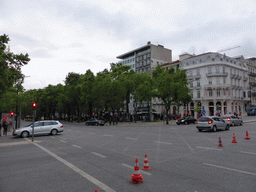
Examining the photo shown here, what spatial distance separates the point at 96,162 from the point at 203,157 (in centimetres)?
450

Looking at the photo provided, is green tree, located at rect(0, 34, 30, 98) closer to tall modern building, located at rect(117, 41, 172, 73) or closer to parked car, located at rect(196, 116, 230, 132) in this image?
parked car, located at rect(196, 116, 230, 132)

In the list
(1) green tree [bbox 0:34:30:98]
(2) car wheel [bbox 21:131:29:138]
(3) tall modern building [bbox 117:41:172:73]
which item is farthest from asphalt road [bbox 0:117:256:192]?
(3) tall modern building [bbox 117:41:172:73]

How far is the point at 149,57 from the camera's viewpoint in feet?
274

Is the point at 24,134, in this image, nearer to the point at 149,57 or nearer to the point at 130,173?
the point at 130,173

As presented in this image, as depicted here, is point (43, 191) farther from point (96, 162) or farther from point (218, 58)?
point (218, 58)

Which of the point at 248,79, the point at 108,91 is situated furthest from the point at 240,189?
the point at 248,79

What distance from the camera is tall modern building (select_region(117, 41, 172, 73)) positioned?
8338 cm

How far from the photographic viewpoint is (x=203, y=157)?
28.5 ft

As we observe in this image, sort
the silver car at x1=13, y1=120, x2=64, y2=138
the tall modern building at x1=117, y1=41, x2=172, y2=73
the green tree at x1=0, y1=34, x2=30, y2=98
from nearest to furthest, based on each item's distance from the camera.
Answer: the green tree at x1=0, y1=34, x2=30, y2=98 < the silver car at x1=13, y1=120, x2=64, y2=138 < the tall modern building at x1=117, y1=41, x2=172, y2=73

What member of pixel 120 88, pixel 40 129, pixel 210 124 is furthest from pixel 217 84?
pixel 40 129

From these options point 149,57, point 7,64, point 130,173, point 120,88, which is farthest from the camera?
point 149,57

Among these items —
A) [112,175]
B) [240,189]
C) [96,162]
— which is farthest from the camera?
[96,162]

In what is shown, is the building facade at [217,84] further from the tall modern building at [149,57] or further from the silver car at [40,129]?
the silver car at [40,129]

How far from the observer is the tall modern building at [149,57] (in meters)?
83.4
